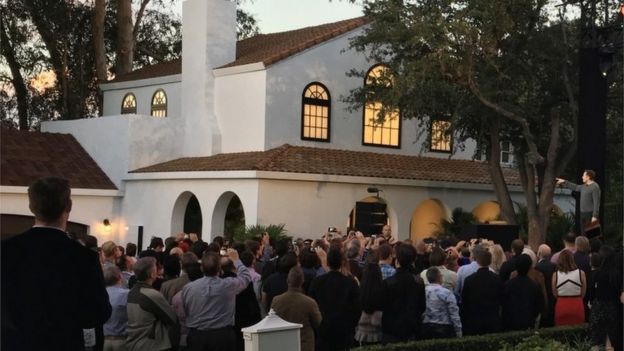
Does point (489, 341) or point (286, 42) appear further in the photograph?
point (286, 42)

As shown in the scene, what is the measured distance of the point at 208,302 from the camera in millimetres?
8984

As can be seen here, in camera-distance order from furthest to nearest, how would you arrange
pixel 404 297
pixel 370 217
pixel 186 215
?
pixel 186 215 → pixel 370 217 → pixel 404 297

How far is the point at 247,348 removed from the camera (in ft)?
27.1

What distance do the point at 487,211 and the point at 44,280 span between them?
28.6 meters

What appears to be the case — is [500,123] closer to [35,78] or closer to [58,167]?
[58,167]

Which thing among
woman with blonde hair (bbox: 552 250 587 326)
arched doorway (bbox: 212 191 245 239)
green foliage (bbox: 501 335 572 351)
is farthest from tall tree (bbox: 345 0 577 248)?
green foliage (bbox: 501 335 572 351)

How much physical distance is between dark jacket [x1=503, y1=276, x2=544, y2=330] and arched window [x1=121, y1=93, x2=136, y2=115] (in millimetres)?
26209

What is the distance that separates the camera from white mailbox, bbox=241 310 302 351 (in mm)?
8125

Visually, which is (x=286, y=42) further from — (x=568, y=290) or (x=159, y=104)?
(x=568, y=290)

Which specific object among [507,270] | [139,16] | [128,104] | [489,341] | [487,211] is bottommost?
[489,341]

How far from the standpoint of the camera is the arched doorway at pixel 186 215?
28.6 m

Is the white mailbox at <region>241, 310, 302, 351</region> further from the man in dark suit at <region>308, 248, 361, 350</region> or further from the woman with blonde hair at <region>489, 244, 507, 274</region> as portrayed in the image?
the woman with blonde hair at <region>489, 244, 507, 274</region>

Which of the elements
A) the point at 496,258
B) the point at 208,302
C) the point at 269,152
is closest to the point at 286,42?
the point at 269,152

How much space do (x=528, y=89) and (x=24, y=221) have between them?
15954mm
